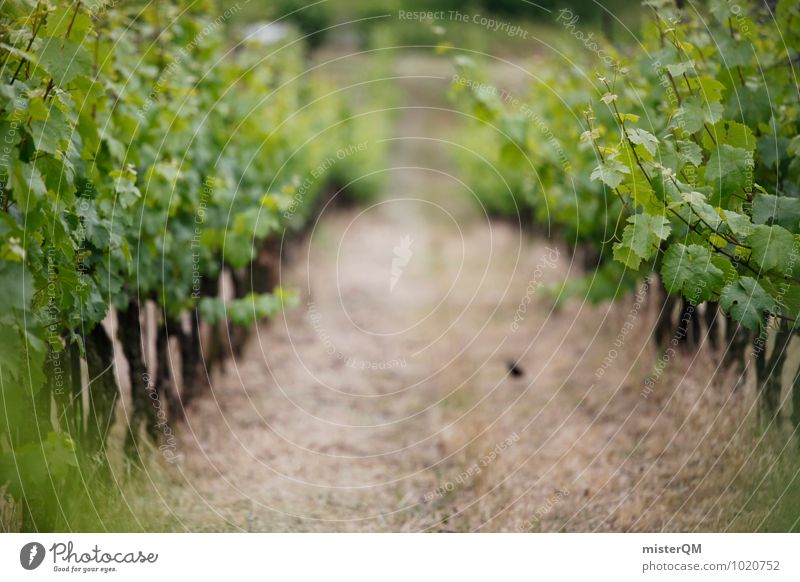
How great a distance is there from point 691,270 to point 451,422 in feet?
7.04

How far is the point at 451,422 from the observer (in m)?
4.20

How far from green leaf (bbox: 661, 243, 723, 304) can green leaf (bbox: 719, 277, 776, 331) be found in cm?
7

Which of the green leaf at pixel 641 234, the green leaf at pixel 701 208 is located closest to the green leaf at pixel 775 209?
the green leaf at pixel 701 208

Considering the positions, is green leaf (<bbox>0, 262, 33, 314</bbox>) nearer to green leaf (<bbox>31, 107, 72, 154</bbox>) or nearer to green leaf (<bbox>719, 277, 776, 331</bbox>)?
green leaf (<bbox>31, 107, 72, 154</bbox>)

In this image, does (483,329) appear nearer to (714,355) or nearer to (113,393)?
(714,355)

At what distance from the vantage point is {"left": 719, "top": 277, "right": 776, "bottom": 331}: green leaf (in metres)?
2.38

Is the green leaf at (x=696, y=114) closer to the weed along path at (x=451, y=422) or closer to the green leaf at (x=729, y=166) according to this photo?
the green leaf at (x=729, y=166)

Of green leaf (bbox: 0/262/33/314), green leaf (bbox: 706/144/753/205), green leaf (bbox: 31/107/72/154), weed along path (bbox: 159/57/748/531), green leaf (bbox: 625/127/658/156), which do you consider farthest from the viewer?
weed along path (bbox: 159/57/748/531)

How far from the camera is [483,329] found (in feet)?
18.8

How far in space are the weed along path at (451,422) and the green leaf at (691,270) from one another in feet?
3.46

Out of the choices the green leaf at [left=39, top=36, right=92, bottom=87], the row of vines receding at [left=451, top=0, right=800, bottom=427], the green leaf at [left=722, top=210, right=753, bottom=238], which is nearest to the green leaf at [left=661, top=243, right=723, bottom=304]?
the row of vines receding at [left=451, top=0, right=800, bottom=427]

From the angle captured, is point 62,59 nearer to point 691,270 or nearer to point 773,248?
point 691,270

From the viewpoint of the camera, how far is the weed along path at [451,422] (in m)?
→ 3.15

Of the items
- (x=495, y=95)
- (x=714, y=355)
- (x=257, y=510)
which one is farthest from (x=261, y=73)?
(x=714, y=355)
